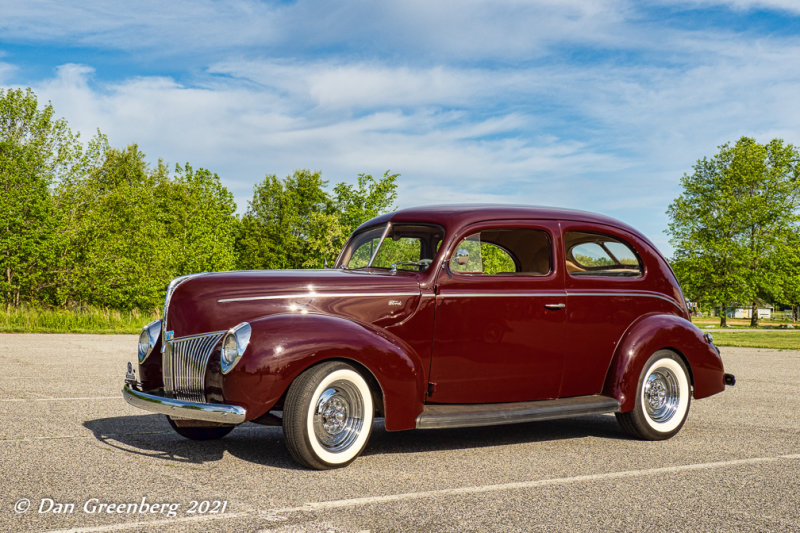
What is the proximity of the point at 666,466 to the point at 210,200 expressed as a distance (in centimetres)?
4027

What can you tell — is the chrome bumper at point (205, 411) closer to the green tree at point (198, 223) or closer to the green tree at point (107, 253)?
the green tree at point (107, 253)

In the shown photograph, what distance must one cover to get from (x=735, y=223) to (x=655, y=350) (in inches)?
1519

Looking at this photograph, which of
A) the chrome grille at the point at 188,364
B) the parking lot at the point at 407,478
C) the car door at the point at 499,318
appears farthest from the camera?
the car door at the point at 499,318

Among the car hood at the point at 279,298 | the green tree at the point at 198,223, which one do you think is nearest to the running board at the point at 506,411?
the car hood at the point at 279,298

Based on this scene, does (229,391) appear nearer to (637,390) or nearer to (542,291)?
(542,291)

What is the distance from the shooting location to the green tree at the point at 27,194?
26359 mm

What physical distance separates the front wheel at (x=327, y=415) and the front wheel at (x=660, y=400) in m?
2.63

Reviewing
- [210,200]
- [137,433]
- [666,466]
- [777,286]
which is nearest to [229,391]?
[137,433]

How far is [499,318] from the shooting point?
5.75 metres

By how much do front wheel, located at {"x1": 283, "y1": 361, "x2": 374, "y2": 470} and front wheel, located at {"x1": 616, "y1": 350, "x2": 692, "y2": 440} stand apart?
8.64 ft

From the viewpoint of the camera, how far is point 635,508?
4.00 metres

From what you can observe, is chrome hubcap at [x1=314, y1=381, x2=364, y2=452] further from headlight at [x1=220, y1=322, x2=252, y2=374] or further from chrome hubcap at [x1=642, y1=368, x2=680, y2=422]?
chrome hubcap at [x1=642, y1=368, x2=680, y2=422]

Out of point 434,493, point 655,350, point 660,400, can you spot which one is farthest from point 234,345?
point 660,400

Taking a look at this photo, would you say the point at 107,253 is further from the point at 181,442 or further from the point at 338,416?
the point at 338,416
